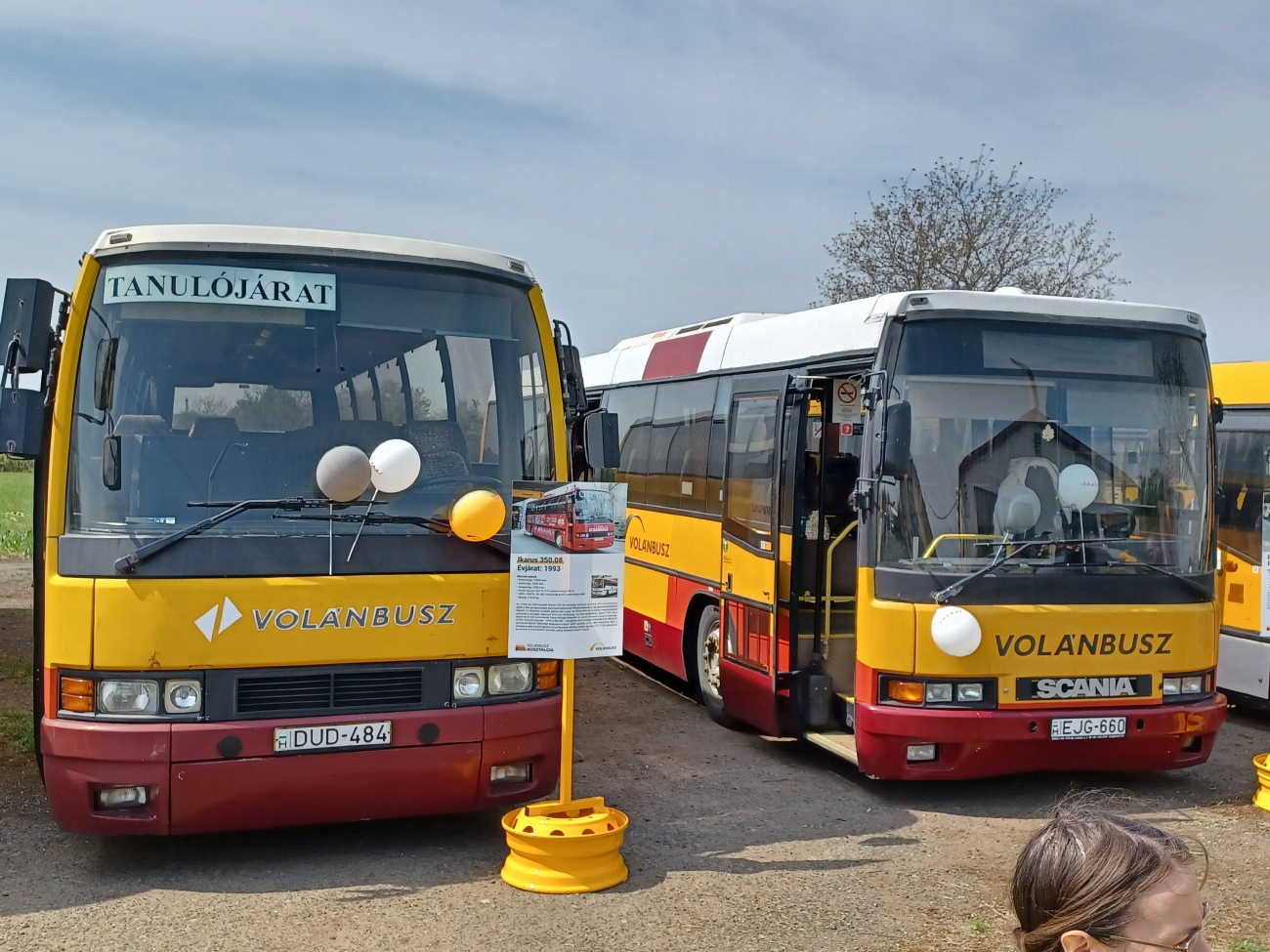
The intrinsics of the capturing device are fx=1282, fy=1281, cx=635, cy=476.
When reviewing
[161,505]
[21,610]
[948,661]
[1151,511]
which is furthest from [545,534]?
[21,610]

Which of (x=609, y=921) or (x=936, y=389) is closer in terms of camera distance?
(x=609, y=921)

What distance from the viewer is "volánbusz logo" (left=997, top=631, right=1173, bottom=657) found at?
7270 mm

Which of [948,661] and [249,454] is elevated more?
[249,454]

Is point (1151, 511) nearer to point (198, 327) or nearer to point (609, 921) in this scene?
point (609, 921)

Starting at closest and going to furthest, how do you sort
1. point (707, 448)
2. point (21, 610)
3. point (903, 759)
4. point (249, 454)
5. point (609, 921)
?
point (609, 921)
point (249, 454)
point (903, 759)
point (707, 448)
point (21, 610)

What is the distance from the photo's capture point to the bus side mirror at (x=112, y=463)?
5.66 metres

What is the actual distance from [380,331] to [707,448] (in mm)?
4223

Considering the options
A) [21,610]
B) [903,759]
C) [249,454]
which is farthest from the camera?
[21,610]

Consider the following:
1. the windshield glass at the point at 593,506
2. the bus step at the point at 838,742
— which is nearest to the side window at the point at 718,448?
the bus step at the point at 838,742

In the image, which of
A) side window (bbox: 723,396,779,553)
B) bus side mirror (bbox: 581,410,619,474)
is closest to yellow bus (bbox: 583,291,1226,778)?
side window (bbox: 723,396,779,553)

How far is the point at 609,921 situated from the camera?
17.9 ft

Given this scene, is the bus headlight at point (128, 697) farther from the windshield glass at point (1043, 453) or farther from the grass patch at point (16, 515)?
the grass patch at point (16, 515)

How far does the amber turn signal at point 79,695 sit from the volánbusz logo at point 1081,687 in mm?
4865

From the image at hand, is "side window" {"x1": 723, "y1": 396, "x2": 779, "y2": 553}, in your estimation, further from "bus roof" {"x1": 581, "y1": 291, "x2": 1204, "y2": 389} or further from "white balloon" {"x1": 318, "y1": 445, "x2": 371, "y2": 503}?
"white balloon" {"x1": 318, "y1": 445, "x2": 371, "y2": 503}
